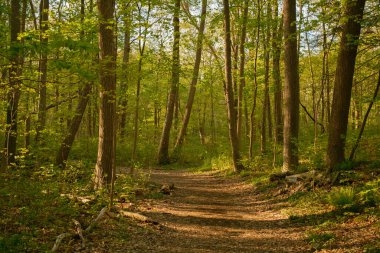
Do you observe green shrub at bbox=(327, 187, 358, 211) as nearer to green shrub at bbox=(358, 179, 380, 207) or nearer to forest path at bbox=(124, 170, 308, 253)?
green shrub at bbox=(358, 179, 380, 207)

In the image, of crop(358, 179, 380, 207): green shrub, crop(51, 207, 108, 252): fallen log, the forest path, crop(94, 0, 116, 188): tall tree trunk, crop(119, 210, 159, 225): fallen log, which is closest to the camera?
crop(51, 207, 108, 252): fallen log

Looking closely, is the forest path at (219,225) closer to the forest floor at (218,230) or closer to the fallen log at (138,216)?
the forest floor at (218,230)

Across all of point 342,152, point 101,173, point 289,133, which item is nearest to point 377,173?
point 342,152

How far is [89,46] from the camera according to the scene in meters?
4.98

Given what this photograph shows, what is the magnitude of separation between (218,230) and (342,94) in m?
4.89

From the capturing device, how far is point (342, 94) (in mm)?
8883

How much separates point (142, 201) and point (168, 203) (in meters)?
0.79

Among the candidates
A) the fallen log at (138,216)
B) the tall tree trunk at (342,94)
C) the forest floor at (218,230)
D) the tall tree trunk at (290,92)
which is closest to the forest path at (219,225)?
the forest floor at (218,230)

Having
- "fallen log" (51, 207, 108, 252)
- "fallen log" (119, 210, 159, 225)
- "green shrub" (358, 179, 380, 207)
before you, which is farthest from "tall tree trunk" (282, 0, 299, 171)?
"fallen log" (51, 207, 108, 252)

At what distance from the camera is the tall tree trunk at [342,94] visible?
338 inches

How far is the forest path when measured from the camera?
610cm

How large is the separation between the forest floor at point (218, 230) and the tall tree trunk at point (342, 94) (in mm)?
1924

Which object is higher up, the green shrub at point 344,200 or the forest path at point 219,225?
the green shrub at point 344,200

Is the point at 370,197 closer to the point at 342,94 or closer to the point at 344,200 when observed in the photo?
the point at 344,200
